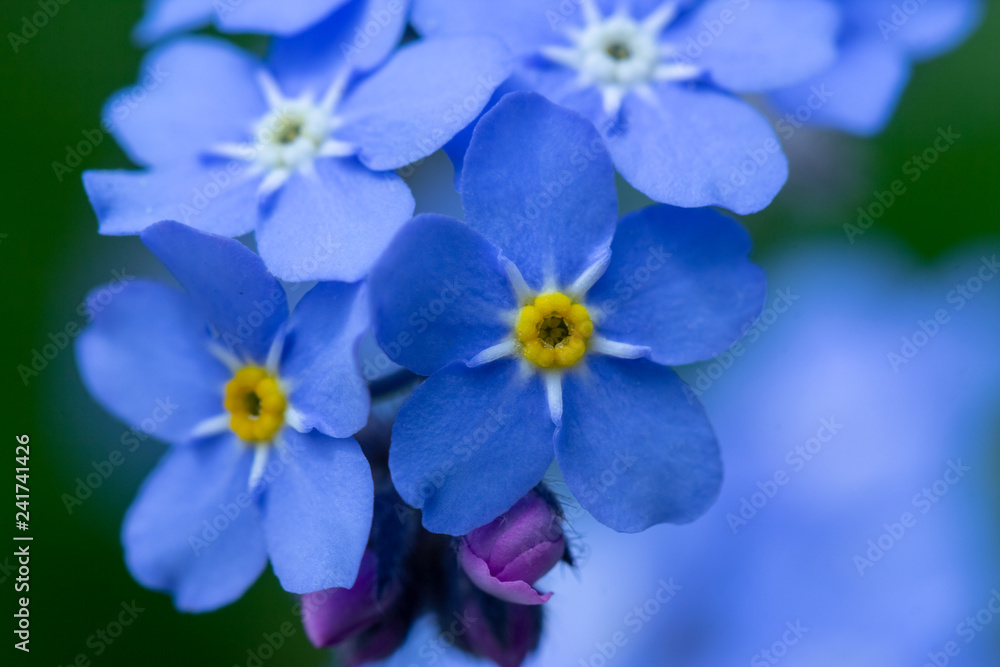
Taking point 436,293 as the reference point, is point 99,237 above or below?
below

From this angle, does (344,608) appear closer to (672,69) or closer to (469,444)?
(469,444)

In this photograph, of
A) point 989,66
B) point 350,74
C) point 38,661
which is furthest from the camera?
point 989,66

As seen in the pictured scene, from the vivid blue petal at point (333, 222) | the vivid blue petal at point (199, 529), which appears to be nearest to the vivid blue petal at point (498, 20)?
the vivid blue petal at point (333, 222)

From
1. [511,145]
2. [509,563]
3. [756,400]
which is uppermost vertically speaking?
[511,145]

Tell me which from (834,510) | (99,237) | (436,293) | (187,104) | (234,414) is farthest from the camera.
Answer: (99,237)

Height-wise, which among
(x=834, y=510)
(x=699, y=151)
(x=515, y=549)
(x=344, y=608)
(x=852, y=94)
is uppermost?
(x=699, y=151)

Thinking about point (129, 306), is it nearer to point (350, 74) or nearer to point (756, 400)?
point (350, 74)

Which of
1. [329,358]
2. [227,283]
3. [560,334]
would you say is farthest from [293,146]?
[560,334]

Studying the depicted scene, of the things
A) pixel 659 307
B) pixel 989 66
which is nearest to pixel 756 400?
pixel 989 66
